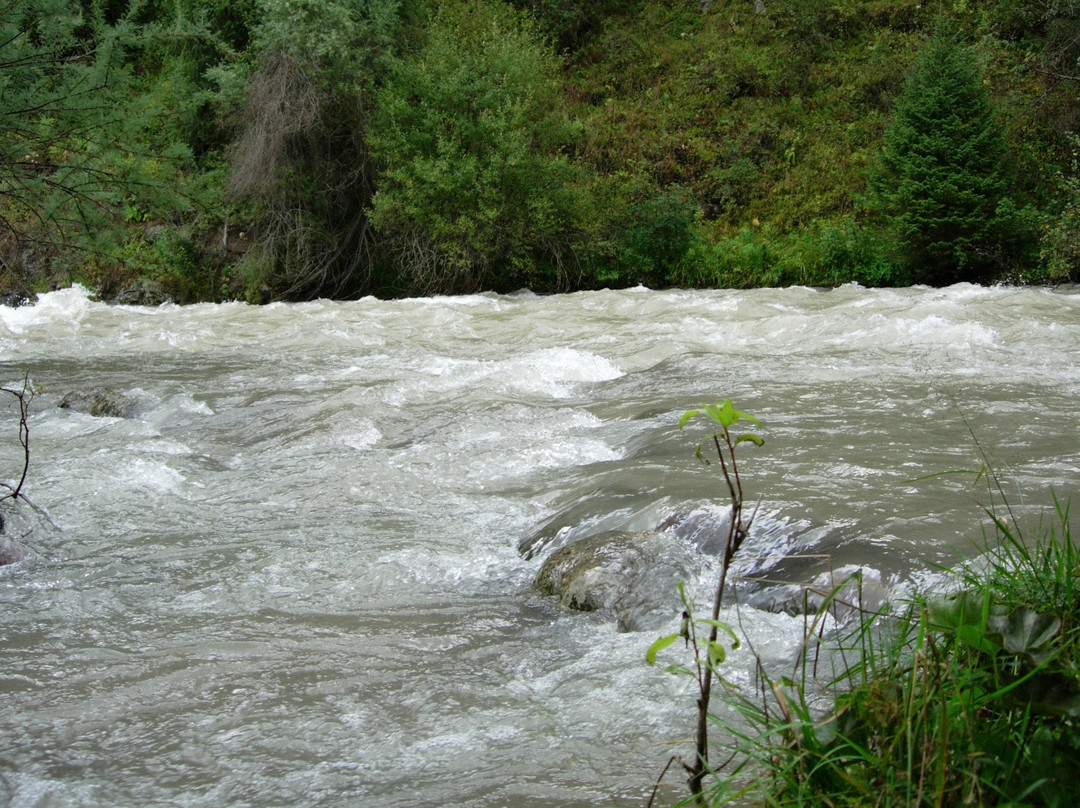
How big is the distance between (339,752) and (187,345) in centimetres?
1111

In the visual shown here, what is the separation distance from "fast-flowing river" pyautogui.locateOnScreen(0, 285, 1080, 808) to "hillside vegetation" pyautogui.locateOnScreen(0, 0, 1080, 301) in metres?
5.54

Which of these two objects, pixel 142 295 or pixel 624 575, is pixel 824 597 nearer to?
pixel 624 575

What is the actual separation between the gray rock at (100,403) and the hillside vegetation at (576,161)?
5938 mm

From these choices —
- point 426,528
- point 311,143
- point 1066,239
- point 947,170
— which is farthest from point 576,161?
point 426,528

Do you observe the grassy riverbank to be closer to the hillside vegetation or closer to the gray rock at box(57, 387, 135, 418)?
the gray rock at box(57, 387, 135, 418)

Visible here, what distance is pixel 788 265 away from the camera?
17484mm

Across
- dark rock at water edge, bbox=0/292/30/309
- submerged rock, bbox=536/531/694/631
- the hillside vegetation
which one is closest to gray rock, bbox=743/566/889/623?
submerged rock, bbox=536/531/694/631

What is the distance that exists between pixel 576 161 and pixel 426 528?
1582 centimetres

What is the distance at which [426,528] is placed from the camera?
215 inches

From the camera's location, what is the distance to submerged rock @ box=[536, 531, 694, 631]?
4.21 m

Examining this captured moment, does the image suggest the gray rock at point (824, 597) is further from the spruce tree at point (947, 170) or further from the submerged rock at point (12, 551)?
the spruce tree at point (947, 170)

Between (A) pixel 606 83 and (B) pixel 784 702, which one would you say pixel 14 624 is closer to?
(B) pixel 784 702

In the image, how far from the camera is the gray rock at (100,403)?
8727 mm

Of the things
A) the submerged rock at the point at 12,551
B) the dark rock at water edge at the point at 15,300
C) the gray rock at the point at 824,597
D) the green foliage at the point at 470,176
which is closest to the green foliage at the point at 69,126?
the submerged rock at the point at 12,551
